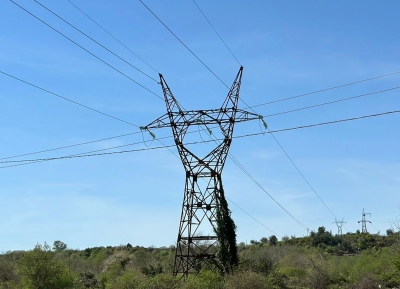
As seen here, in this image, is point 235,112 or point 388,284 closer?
point 235,112

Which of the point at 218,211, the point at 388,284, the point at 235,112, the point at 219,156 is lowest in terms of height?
the point at 388,284

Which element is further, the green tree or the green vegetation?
the green tree

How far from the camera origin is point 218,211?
42156 millimetres

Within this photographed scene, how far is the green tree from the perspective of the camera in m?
47.9

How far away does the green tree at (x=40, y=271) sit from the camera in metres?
47.9

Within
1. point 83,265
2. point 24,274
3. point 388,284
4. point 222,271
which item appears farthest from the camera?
point 83,265

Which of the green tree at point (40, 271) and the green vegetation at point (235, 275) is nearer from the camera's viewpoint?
the green vegetation at point (235, 275)

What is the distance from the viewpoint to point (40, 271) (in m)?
48.3

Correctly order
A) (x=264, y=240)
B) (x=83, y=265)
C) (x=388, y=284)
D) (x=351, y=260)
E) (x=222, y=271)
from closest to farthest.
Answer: (x=222, y=271)
(x=388, y=284)
(x=351, y=260)
(x=83, y=265)
(x=264, y=240)

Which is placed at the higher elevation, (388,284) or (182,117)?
(182,117)

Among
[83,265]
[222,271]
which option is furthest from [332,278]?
[83,265]

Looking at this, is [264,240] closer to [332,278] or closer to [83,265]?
[83,265]

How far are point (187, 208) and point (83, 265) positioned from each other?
64.0m

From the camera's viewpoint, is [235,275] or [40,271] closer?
[235,275]
